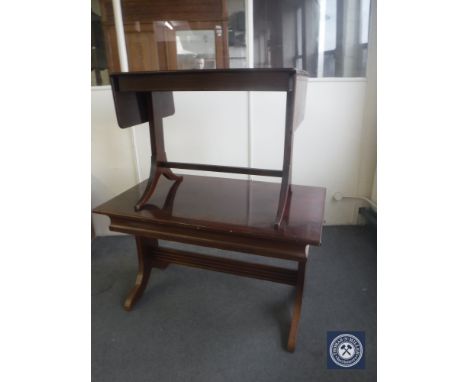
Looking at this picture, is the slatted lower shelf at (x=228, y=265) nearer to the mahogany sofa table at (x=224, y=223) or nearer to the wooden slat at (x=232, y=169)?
the mahogany sofa table at (x=224, y=223)

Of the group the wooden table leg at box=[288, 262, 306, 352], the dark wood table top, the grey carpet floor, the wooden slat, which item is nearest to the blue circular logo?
the grey carpet floor

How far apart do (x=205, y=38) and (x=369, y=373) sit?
209 centimetres

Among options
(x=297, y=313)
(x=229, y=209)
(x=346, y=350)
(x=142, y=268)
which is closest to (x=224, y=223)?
(x=229, y=209)

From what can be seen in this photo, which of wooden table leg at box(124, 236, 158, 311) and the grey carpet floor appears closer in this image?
the grey carpet floor

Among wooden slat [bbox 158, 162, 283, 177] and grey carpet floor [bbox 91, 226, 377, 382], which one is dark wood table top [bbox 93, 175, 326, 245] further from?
grey carpet floor [bbox 91, 226, 377, 382]

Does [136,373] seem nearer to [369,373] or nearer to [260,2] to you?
[369,373]

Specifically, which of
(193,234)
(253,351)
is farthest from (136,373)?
(193,234)

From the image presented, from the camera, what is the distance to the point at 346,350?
4.54ft

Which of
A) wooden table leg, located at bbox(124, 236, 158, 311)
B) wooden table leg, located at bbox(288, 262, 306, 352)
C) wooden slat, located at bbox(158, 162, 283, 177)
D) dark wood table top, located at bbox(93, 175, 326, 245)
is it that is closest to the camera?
dark wood table top, located at bbox(93, 175, 326, 245)

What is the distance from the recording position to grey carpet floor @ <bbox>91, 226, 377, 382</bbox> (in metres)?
1.28

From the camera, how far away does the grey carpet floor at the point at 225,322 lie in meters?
1.28

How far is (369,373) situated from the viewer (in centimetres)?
125

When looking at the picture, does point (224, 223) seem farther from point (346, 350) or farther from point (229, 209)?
point (346, 350)

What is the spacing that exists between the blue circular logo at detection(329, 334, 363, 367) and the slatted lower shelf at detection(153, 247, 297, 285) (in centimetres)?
33
